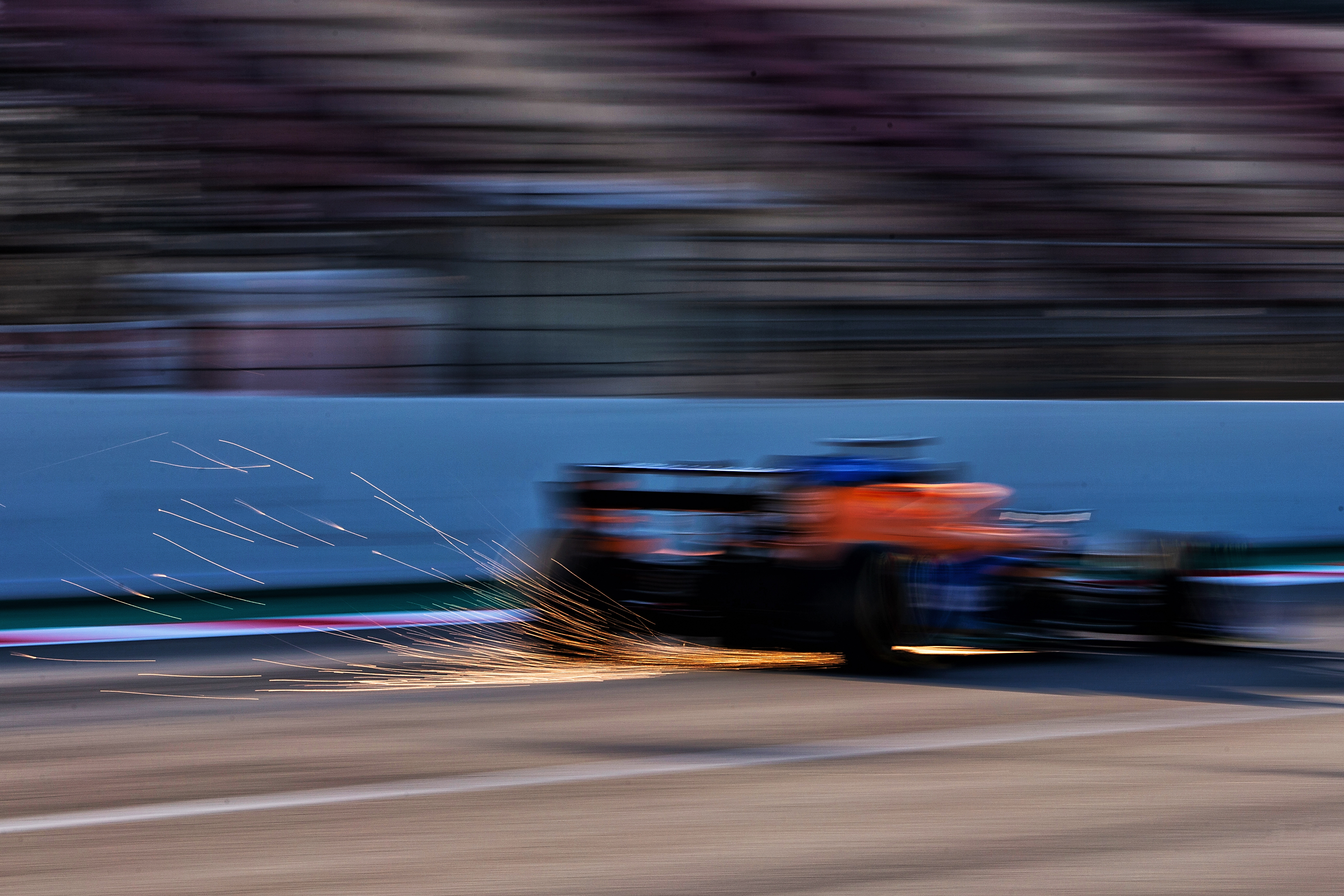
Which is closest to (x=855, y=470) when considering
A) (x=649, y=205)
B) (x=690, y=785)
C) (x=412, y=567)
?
(x=690, y=785)

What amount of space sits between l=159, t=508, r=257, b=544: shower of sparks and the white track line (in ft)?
14.5

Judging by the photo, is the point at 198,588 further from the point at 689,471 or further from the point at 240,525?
the point at 689,471

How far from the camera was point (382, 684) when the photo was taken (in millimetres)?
5895

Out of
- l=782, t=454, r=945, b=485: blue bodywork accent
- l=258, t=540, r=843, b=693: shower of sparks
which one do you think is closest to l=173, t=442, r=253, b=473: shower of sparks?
Answer: l=258, t=540, r=843, b=693: shower of sparks

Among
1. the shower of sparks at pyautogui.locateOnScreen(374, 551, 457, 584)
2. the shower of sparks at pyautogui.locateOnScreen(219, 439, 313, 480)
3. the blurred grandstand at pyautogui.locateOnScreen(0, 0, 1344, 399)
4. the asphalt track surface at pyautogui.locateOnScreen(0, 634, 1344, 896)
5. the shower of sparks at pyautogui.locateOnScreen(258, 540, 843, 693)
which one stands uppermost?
the blurred grandstand at pyautogui.locateOnScreen(0, 0, 1344, 399)

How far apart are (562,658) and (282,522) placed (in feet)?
8.68

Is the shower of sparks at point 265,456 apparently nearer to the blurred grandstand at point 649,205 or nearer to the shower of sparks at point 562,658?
the blurred grandstand at point 649,205

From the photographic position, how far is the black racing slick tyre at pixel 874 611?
5746 millimetres

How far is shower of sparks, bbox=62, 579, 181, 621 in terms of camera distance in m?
7.99

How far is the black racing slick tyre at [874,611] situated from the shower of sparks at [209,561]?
3652 mm

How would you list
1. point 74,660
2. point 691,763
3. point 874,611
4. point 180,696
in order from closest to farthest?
point 691,763 → point 180,696 → point 874,611 → point 74,660

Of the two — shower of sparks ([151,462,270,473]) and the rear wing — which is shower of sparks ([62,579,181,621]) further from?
the rear wing

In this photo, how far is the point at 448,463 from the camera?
8.81m

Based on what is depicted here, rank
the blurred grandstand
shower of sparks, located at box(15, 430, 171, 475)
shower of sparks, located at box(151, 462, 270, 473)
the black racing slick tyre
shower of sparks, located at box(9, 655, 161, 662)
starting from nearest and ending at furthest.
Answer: the black racing slick tyre → shower of sparks, located at box(9, 655, 161, 662) → shower of sparks, located at box(15, 430, 171, 475) → shower of sparks, located at box(151, 462, 270, 473) → the blurred grandstand
